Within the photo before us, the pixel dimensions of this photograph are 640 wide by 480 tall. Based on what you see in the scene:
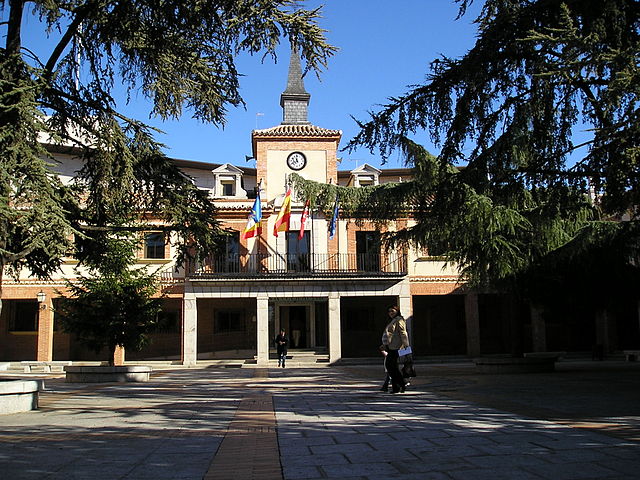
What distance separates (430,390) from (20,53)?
9131 millimetres

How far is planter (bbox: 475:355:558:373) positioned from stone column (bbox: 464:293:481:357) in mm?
10159

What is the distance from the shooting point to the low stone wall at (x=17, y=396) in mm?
8711

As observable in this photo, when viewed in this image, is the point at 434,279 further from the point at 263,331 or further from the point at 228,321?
the point at 228,321

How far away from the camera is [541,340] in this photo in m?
27.7

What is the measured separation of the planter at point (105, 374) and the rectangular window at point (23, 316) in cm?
1328

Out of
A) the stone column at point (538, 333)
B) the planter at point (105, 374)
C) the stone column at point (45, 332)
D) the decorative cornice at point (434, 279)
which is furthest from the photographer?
the stone column at point (538, 333)

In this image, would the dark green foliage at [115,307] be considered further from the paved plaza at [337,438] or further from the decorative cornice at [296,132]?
the decorative cornice at [296,132]

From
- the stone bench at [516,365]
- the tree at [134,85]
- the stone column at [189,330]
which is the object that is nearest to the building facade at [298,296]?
the stone column at [189,330]

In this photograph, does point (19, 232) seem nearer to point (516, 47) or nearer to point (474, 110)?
→ point (474, 110)

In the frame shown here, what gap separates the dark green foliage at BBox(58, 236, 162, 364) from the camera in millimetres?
17344

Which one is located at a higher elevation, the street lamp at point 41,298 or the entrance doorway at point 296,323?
the street lamp at point 41,298

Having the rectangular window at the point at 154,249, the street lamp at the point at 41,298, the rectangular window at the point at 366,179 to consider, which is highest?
the rectangular window at the point at 366,179

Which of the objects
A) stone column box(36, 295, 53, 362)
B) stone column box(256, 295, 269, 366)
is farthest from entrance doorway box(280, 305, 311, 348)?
stone column box(36, 295, 53, 362)

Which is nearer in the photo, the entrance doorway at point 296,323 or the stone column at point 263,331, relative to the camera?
the stone column at point 263,331
